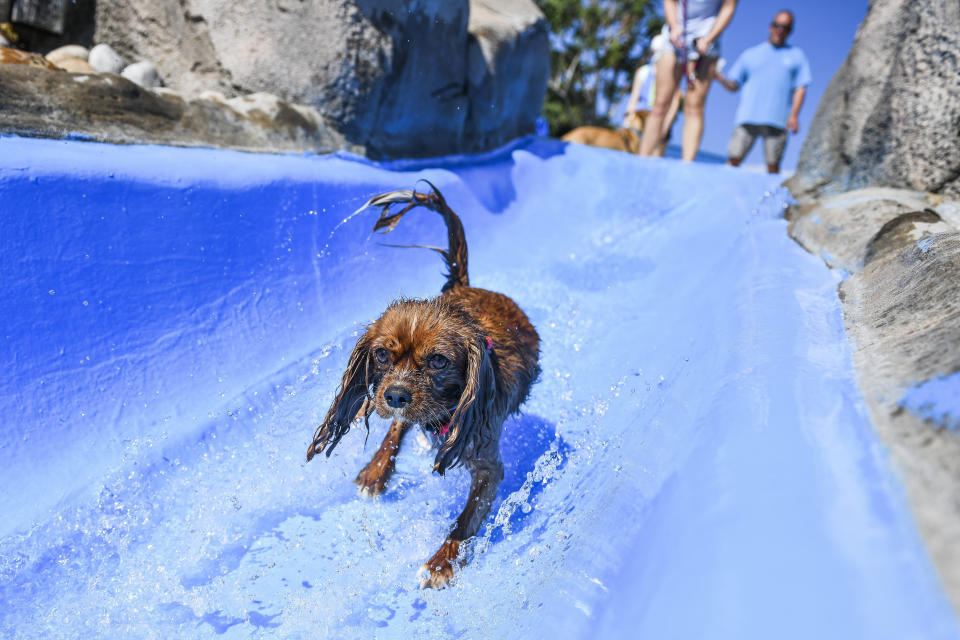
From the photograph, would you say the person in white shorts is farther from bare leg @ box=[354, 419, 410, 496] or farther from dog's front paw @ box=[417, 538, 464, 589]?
dog's front paw @ box=[417, 538, 464, 589]

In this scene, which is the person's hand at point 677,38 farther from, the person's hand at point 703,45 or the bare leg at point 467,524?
the bare leg at point 467,524

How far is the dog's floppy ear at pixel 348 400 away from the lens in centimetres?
251

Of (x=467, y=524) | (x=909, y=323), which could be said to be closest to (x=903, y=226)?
(x=909, y=323)

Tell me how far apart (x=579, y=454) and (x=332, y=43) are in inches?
146

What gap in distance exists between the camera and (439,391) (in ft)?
7.85

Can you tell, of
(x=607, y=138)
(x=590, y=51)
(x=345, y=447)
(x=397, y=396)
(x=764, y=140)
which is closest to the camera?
(x=397, y=396)

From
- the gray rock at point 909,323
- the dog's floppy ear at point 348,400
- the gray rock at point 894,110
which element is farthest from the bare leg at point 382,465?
the gray rock at point 894,110

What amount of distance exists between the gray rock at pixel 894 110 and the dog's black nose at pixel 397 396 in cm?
391

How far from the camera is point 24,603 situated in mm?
2154

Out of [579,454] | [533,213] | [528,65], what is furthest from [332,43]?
[579,454]

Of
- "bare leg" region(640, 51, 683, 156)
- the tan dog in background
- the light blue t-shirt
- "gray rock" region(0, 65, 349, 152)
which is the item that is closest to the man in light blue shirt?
the light blue t-shirt

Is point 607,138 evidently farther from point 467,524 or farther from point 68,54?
point 467,524

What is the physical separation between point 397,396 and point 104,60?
4.43m

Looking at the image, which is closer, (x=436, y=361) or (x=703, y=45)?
(x=436, y=361)
